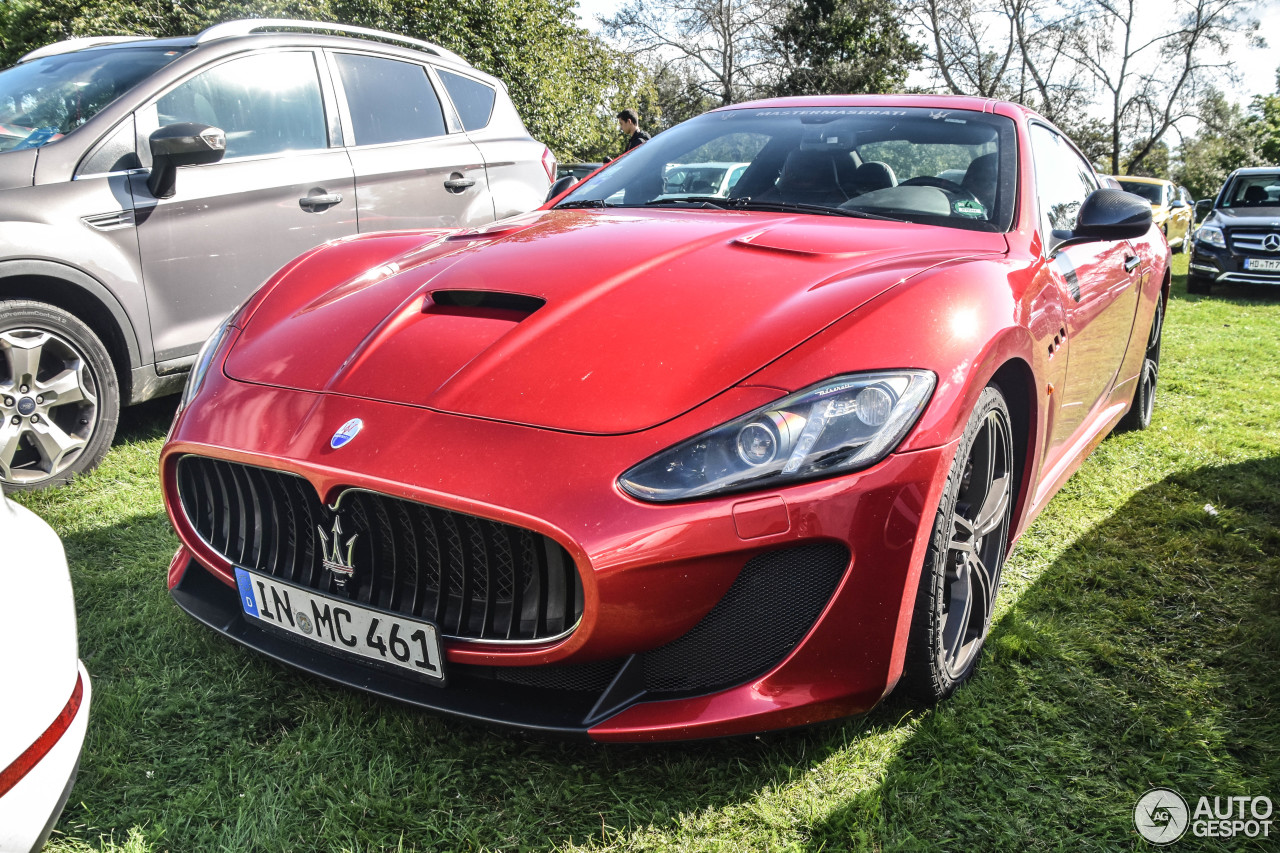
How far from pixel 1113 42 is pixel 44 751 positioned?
39067mm

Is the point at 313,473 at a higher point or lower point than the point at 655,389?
lower

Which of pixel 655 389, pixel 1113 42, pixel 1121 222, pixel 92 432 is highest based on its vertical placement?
pixel 1113 42

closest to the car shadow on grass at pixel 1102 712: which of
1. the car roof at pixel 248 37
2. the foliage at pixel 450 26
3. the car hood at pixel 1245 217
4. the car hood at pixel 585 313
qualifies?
the car hood at pixel 585 313

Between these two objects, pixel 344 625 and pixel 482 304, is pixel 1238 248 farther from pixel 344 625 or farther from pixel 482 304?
pixel 344 625

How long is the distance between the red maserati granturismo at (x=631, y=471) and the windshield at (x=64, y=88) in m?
1.87

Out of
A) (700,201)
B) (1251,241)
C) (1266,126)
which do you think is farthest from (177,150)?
(1266,126)

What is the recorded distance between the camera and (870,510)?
66.4 inches

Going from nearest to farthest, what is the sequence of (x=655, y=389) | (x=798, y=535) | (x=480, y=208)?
(x=798, y=535) < (x=655, y=389) < (x=480, y=208)

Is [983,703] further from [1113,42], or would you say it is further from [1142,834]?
[1113,42]

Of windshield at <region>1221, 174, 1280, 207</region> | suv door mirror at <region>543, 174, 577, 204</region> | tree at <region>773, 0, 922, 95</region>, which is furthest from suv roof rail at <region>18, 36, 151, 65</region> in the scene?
tree at <region>773, 0, 922, 95</region>

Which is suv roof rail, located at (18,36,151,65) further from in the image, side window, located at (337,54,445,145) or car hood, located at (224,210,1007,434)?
car hood, located at (224,210,1007,434)

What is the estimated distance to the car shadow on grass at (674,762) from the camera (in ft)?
5.77

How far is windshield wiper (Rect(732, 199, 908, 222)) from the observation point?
8.66 ft

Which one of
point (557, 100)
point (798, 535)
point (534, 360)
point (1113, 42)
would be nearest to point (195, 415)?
point (534, 360)
